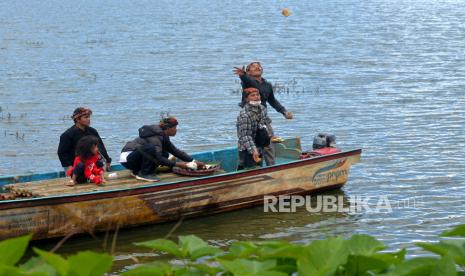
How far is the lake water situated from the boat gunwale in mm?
647

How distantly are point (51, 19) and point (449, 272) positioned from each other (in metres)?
55.9

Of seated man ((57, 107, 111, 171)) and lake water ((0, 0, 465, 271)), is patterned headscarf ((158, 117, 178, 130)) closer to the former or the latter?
seated man ((57, 107, 111, 171))

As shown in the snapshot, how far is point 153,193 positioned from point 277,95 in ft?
46.9

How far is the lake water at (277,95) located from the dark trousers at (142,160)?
806 mm

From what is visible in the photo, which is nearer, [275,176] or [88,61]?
Result: [275,176]

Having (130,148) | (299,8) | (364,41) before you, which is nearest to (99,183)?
(130,148)

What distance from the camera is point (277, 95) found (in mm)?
26781

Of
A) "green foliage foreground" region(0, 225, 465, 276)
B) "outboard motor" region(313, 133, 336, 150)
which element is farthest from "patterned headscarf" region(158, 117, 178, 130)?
"green foliage foreground" region(0, 225, 465, 276)

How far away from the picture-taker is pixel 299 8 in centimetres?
6906

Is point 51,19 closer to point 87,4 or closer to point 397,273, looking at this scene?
point 87,4

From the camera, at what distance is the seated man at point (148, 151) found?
521 inches

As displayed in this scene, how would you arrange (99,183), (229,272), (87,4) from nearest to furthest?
(229,272) → (99,183) → (87,4)

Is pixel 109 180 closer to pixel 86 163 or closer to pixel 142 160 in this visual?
pixel 142 160

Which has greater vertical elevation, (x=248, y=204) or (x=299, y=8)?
(x=299, y=8)
